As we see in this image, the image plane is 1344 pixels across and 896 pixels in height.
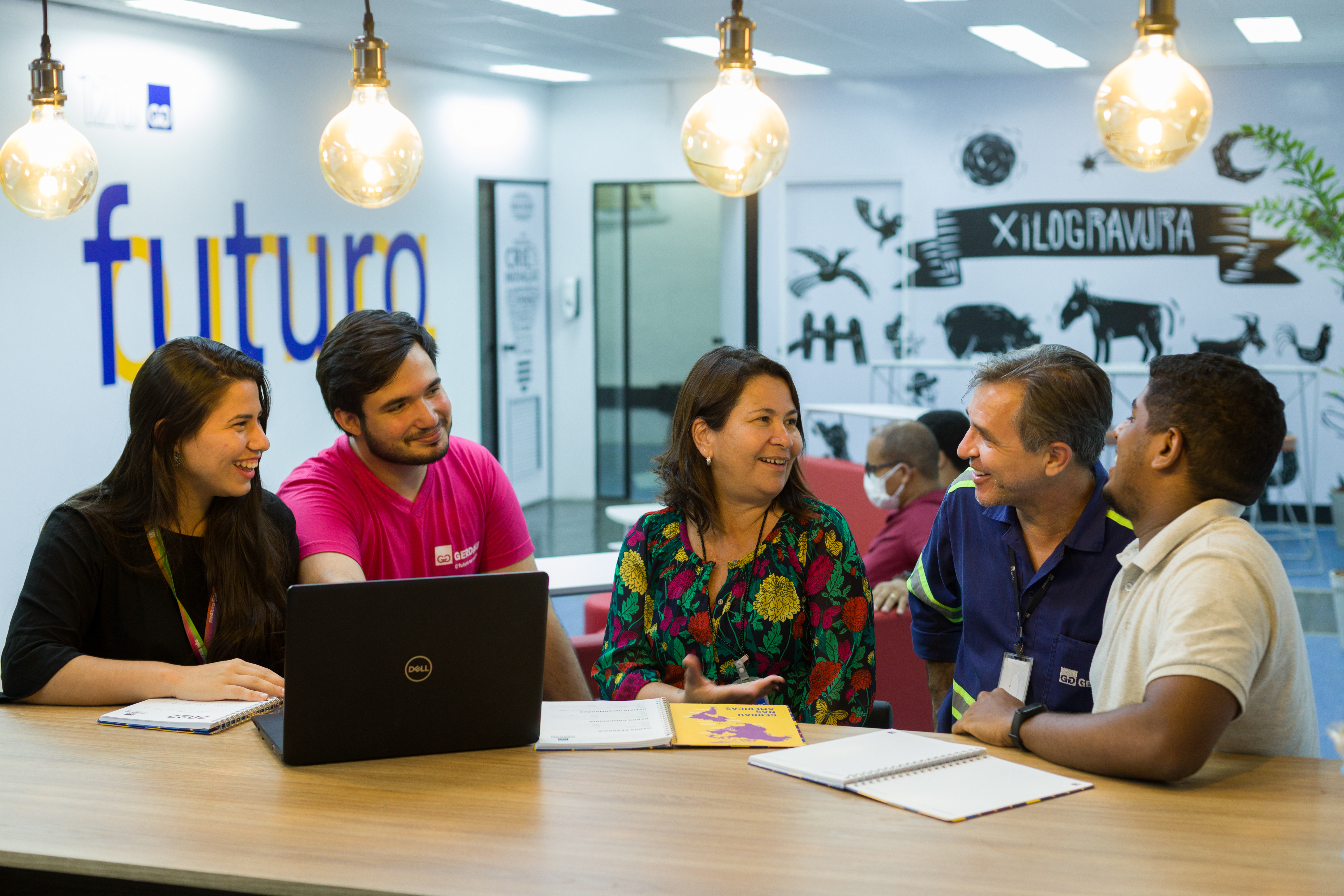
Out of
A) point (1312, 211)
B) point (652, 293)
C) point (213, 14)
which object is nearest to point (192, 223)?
point (213, 14)

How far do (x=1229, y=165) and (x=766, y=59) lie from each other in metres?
3.22

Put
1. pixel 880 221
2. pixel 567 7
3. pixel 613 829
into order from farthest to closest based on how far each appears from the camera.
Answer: pixel 880 221
pixel 567 7
pixel 613 829

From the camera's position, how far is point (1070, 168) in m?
8.48

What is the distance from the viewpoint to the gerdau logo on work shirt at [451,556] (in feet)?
9.15

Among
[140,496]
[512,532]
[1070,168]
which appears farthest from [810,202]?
[140,496]

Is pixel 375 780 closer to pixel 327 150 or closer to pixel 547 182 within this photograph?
pixel 327 150

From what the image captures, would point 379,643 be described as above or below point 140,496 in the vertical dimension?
below

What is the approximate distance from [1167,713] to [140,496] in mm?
1867

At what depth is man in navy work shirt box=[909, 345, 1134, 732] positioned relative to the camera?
2.22 metres

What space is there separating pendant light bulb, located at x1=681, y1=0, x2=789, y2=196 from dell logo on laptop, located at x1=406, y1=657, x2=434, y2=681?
939 mm

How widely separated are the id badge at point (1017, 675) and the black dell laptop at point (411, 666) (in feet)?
2.83

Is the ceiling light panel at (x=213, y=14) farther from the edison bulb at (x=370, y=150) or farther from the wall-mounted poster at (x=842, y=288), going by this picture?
the wall-mounted poster at (x=842, y=288)

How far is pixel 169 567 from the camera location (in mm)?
2387

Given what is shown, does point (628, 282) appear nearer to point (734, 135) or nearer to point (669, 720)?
point (734, 135)
